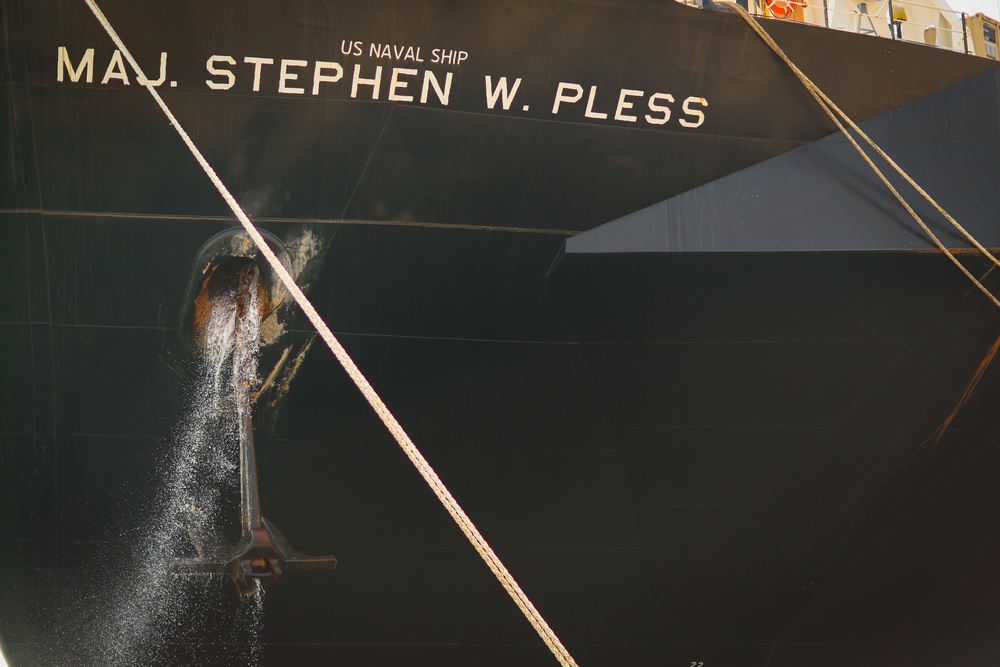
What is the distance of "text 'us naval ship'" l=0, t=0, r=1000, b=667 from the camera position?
621 centimetres

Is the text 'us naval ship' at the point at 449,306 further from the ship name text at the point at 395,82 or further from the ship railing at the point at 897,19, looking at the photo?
the ship railing at the point at 897,19

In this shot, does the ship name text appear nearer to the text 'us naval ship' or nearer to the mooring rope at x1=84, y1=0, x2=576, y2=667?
the text 'us naval ship'

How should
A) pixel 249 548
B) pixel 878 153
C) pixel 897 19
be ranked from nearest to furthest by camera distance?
1. pixel 249 548
2. pixel 878 153
3. pixel 897 19

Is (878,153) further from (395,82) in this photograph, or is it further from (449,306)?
(395,82)

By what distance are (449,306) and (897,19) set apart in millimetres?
4288

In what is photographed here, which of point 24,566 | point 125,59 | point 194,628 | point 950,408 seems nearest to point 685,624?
point 950,408

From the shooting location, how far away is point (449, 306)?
6.55 m

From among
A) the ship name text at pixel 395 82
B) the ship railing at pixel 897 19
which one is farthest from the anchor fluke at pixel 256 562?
the ship railing at pixel 897 19

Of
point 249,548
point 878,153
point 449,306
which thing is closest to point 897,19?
point 878,153

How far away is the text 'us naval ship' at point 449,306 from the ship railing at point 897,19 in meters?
0.25

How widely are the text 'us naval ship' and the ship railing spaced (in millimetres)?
245

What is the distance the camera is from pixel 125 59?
5.99 meters

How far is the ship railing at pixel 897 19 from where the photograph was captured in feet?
24.0

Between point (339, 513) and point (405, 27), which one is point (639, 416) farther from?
point (405, 27)
